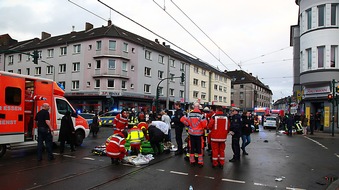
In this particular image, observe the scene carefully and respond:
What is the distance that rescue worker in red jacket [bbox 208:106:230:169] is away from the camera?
25.6 ft

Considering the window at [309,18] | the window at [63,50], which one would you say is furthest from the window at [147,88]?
the window at [309,18]

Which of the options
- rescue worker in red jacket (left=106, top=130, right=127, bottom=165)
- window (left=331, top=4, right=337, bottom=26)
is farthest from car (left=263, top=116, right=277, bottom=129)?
rescue worker in red jacket (left=106, top=130, right=127, bottom=165)

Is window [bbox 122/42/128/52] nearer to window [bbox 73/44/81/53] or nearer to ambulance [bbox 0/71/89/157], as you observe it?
window [bbox 73/44/81/53]

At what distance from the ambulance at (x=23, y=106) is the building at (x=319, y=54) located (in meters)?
21.8

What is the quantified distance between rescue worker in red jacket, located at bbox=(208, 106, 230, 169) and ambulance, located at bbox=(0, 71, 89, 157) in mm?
6027

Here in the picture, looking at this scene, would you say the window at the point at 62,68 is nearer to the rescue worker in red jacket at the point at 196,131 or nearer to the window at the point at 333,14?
the window at the point at 333,14

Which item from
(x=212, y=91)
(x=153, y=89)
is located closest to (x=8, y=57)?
(x=153, y=89)

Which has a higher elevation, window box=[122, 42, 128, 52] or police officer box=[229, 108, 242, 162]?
window box=[122, 42, 128, 52]

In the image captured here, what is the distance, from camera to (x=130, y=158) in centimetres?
830

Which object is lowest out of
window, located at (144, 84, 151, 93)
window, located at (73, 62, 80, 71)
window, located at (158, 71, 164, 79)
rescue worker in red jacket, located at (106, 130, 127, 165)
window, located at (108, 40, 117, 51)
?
rescue worker in red jacket, located at (106, 130, 127, 165)

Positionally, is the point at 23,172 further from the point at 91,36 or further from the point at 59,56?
the point at 59,56

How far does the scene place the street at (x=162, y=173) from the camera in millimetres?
5969

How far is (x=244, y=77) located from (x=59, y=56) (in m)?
59.4

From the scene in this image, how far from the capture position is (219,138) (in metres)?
7.79
